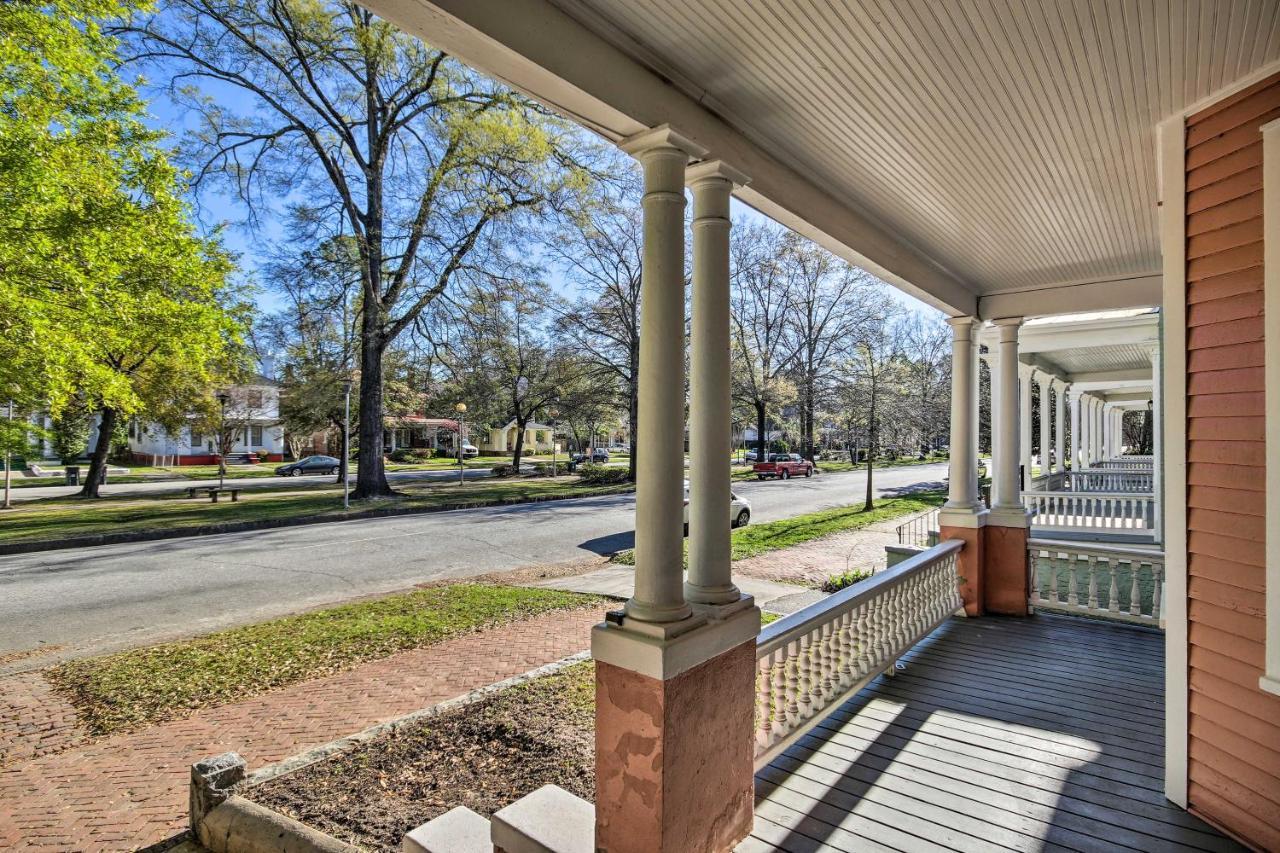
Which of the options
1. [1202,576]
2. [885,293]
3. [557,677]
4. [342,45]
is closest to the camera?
[1202,576]

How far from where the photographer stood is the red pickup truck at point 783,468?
97.1ft

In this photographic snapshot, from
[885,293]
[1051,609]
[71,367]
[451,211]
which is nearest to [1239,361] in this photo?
[1051,609]

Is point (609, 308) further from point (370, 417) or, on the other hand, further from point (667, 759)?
point (667, 759)

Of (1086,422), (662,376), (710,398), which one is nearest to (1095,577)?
(710,398)

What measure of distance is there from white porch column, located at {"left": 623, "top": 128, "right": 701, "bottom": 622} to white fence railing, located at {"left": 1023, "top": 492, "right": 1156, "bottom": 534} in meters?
9.44

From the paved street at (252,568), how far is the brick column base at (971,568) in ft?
22.3

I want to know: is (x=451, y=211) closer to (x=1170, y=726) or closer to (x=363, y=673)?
(x=363, y=673)

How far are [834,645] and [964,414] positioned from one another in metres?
2.84

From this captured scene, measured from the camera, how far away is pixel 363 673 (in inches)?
217

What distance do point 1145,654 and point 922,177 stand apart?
156 inches

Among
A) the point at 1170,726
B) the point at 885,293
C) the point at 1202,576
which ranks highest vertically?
the point at 885,293

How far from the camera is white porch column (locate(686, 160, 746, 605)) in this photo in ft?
8.26

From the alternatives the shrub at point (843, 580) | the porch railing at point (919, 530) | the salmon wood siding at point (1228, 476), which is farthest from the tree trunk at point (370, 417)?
the salmon wood siding at point (1228, 476)

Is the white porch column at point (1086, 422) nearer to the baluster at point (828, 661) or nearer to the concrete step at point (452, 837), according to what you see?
the baluster at point (828, 661)
